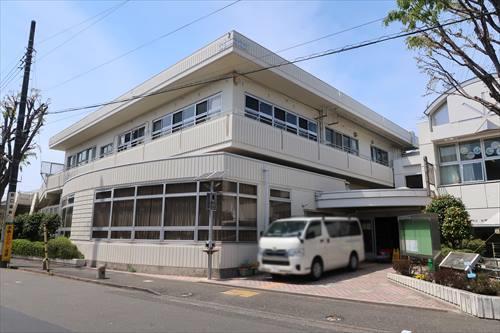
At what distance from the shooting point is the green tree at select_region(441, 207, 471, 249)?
14.4 m

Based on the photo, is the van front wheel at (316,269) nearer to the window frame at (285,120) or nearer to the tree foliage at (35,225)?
the window frame at (285,120)

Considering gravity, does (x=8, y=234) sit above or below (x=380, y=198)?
below

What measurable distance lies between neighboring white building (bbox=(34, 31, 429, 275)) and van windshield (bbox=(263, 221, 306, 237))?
1533mm

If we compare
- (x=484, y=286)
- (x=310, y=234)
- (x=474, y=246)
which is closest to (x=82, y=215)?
(x=310, y=234)

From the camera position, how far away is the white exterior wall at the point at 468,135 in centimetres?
1680

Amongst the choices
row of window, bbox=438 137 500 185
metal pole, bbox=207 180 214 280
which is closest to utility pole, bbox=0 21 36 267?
metal pole, bbox=207 180 214 280

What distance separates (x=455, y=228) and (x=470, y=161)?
4.86 m

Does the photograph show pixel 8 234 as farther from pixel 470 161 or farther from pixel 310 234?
pixel 470 161

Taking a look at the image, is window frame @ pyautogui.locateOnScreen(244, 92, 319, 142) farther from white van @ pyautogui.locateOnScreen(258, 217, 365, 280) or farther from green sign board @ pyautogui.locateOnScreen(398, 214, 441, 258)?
green sign board @ pyautogui.locateOnScreen(398, 214, 441, 258)

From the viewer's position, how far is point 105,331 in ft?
21.0

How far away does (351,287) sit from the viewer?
446 inches

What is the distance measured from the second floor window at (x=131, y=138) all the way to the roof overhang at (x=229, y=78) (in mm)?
822

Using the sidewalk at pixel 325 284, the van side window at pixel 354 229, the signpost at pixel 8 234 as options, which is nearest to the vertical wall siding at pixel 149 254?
the sidewalk at pixel 325 284

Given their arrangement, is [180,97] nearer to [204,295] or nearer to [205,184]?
[205,184]
